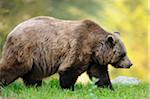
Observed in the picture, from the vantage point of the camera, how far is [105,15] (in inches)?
867

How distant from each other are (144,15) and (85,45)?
17.6 m

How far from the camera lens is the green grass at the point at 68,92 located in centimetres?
1026

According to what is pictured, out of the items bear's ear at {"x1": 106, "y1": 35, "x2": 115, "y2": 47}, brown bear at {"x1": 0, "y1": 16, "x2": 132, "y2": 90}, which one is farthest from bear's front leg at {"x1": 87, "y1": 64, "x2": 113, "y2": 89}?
bear's ear at {"x1": 106, "y1": 35, "x2": 115, "y2": 47}

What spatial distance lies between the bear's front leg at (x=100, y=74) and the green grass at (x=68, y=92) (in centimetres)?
17

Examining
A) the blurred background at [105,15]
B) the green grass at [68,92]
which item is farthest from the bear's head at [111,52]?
the blurred background at [105,15]

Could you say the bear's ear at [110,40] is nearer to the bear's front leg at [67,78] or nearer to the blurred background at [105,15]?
the bear's front leg at [67,78]

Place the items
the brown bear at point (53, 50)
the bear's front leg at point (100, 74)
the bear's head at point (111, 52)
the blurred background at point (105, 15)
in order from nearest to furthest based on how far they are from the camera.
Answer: the brown bear at point (53, 50) < the bear's head at point (111, 52) < the bear's front leg at point (100, 74) < the blurred background at point (105, 15)

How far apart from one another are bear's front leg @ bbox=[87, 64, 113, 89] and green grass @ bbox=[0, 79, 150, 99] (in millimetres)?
173

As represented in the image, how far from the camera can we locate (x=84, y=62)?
1129 centimetres

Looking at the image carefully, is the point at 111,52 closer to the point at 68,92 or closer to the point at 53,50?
the point at 53,50

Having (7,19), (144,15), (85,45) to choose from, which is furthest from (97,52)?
(144,15)

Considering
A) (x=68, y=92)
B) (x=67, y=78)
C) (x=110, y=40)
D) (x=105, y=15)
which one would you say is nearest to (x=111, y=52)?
(x=110, y=40)

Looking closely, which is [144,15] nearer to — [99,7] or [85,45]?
[99,7]

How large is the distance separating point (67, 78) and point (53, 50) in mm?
492
